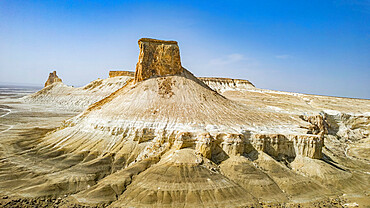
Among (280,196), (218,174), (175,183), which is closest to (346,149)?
(280,196)

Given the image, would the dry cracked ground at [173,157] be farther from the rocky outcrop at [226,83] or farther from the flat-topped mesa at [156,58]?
the rocky outcrop at [226,83]

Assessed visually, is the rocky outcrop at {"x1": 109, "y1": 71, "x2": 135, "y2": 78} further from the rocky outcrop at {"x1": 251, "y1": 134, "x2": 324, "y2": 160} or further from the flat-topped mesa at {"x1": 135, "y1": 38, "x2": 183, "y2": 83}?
the rocky outcrop at {"x1": 251, "y1": 134, "x2": 324, "y2": 160}

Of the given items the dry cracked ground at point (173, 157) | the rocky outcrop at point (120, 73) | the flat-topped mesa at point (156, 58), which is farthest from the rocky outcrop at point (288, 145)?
the rocky outcrop at point (120, 73)

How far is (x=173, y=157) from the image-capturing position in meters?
15.8

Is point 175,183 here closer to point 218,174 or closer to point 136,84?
point 218,174

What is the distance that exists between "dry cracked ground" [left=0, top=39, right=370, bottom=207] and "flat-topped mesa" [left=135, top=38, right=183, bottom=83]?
11 cm

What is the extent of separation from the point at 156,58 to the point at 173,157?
13015 mm

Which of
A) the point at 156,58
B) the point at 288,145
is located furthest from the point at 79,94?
the point at 288,145

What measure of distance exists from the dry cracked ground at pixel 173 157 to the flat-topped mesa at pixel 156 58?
111mm

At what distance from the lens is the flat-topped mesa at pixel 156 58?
24.7 m

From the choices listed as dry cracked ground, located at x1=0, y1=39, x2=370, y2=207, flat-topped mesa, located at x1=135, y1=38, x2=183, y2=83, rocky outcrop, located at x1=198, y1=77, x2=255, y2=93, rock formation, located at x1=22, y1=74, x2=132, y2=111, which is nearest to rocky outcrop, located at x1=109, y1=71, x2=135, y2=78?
rock formation, located at x1=22, y1=74, x2=132, y2=111

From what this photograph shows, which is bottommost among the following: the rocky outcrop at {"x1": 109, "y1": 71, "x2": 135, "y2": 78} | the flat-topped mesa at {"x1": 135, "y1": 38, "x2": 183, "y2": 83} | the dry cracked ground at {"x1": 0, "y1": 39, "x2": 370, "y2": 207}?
the dry cracked ground at {"x1": 0, "y1": 39, "x2": 370, "y2": 207}

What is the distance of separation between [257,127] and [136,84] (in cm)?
1339

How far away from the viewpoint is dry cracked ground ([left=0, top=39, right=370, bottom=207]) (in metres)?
13.0
